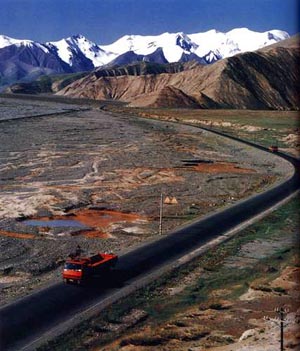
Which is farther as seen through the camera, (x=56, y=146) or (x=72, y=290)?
(x=56, y=146)

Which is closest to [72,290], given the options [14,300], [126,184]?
[14,300]

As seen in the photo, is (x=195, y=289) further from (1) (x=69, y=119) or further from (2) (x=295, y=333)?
(1) (x=69, y=119)

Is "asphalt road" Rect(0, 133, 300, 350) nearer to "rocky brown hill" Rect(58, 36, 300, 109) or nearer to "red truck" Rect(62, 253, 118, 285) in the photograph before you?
"red truck" Rect(62, 253, 118, 285)

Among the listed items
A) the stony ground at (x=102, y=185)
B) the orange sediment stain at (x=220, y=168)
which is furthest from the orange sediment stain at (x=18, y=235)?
the orange sediment stain at (x=220, y=168)

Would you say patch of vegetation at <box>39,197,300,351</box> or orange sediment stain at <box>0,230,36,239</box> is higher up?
patch of vegetation at <box>39,197,300,351</box>

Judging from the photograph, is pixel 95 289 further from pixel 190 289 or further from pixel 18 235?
pixel 18 235

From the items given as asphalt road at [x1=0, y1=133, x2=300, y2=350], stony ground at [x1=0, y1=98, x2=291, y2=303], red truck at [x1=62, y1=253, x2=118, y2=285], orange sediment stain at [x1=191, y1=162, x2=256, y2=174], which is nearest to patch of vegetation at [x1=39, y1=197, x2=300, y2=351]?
asphalt road at [x1=0, y1=133, x2=300, y2=350]

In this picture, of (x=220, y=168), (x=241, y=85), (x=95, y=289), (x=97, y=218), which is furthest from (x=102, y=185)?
(x=241, y=85)
